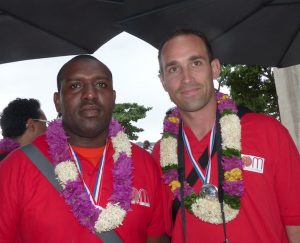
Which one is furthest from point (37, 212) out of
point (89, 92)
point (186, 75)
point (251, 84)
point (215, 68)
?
point (251, 84)

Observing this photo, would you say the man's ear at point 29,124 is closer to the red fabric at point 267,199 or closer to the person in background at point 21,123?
the person in background at point 21,123

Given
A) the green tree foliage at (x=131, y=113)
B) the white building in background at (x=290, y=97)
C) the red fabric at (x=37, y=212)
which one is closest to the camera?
the red fabric at (x=37, y=212)

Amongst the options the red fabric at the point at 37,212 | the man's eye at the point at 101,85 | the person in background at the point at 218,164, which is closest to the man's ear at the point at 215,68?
the person in background at the point at 218,164

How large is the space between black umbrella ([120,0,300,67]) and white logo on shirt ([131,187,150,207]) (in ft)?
7.55

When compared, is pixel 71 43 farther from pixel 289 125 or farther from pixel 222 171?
pixel 289 125

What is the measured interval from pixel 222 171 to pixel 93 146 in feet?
2.95

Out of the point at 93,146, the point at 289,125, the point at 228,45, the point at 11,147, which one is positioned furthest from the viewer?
the point at 289,125

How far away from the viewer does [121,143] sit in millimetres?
2896

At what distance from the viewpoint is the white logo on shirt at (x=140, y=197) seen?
8.67 feet

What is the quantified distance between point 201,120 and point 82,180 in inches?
36.9

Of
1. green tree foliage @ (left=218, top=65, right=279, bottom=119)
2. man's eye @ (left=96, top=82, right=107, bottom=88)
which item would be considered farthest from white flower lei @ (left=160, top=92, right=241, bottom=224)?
green tree foliage @ (left=218, top=65, right=279, bottom=119)

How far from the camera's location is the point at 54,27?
15.1ft

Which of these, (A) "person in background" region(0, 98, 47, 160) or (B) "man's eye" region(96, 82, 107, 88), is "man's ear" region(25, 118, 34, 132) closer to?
(A) "person in background" region(0, 98, 47, 160)

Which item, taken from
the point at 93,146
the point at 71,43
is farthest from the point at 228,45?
the point at 93,146
